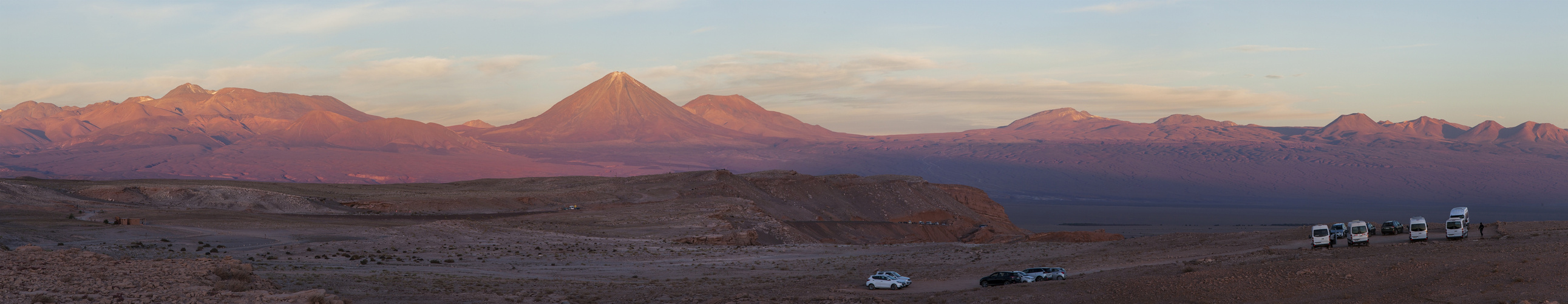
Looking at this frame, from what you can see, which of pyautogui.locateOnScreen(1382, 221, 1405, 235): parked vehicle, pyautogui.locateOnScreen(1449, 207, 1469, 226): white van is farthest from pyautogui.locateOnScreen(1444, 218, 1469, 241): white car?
pyautogui.locateOnScreen(1449, 207, 1469, 226): white van

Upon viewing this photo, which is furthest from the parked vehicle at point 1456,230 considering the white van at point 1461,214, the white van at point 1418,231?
the white van at point 1461,214

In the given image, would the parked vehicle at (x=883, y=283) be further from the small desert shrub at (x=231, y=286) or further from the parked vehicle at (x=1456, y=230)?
Answer: the parked vehicle at (x=1456, y=230)

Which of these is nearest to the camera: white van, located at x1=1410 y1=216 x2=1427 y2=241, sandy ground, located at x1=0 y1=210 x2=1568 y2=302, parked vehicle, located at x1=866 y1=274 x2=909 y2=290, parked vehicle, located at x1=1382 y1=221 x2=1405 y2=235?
sandy ground, located at x1=0 y1=210 x2=1568 y2=302

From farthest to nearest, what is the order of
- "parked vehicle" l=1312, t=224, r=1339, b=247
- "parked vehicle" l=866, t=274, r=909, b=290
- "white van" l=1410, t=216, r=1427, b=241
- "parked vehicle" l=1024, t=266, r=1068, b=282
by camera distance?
"white van" l=1410, t=216, r=1427, b=241, "parked vehicle" l=1312, t=224, r=1339, b=247, "parked vehicle" l=866, t=274, r=909, b=290, "parked vehicle" l=1024, t=266, r=1068, b=282

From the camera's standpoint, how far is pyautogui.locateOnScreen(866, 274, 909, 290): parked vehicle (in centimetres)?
2811

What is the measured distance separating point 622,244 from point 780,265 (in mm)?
12654

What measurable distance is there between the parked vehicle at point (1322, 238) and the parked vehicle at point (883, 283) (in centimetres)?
1442

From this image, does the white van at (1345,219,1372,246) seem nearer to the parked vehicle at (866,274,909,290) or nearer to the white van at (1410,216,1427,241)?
the white van at (1410,216,1427,241)

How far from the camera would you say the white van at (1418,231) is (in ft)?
108

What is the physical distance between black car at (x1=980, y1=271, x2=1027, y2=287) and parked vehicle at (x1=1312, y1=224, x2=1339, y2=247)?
39.0 feet

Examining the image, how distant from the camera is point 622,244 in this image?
4903 cm

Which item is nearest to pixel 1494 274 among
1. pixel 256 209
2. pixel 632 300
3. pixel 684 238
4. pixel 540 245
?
pixel 632 300

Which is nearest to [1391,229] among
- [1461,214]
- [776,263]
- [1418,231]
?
[1461,214]

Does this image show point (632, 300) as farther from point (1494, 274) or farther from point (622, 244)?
point (622, 244)
